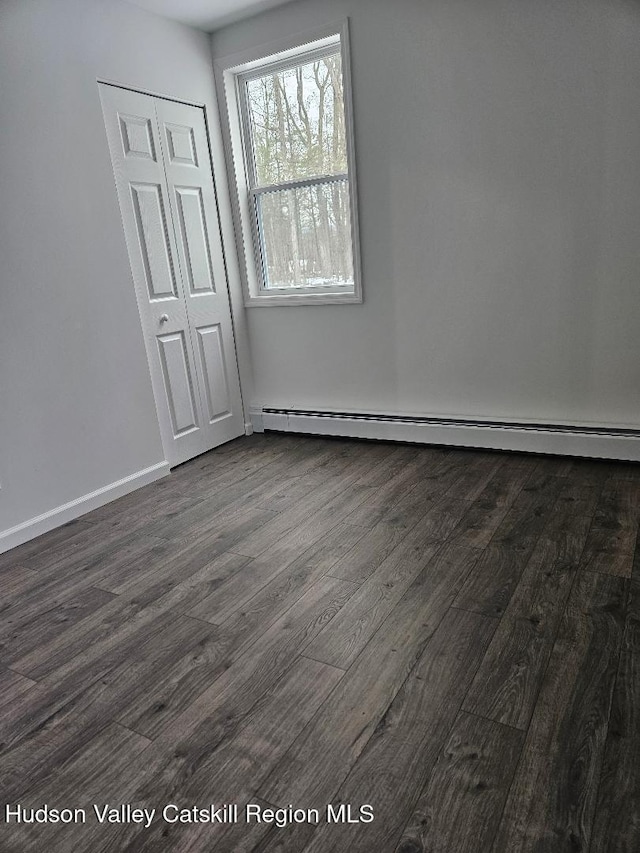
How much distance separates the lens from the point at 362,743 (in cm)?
140

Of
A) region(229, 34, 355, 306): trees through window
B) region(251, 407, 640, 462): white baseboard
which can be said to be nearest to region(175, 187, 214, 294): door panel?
region(229, 34, 355, 306): trees through window

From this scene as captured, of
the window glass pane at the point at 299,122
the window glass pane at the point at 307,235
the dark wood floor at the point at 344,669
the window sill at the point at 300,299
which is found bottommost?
the dark wood floor at the point at 344,669

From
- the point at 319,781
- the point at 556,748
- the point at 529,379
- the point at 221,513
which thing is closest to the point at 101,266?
the point at 221,513

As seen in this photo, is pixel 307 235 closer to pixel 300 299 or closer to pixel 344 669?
pixel 300 299

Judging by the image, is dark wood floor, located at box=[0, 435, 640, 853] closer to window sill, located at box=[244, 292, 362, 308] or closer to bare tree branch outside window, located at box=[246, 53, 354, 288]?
window sill, located at box=[244, 292, 362, 308]

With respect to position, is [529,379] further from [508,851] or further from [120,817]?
[120,817]

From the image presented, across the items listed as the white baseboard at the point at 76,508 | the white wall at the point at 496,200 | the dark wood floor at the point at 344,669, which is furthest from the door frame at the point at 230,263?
the dark wood floor at the point at 344,669

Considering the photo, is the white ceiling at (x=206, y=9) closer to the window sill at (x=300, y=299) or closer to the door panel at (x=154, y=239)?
the door panel at (x=154, y=239)

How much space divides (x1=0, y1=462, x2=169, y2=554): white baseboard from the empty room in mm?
17

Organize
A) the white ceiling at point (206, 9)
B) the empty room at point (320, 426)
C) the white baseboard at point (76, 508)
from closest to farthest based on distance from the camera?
the empty room at point (320, 426), the white baseboard at point (76, 508), the white ceiling at point (206, 9)

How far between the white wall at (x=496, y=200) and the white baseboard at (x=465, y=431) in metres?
0.09

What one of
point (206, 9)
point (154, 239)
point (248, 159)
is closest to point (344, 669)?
point (154, 239)

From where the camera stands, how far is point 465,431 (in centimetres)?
329

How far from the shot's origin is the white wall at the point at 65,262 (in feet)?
8.35
